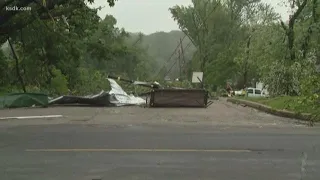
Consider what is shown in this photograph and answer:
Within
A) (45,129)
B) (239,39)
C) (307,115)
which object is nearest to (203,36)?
(239,39)

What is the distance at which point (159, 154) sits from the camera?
8.64 m

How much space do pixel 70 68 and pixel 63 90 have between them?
34.0 ft

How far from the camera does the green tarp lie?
23675mm

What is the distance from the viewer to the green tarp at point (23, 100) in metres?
23.7

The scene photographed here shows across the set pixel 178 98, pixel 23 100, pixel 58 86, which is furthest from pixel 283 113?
pixel 58 86

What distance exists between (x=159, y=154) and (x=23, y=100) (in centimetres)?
1654

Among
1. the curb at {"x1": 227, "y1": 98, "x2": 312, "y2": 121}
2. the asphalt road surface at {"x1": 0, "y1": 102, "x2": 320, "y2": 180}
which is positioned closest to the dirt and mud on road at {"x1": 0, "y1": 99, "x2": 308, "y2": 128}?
the curb at {"x1": 227, "y1": 98, "x2": 312, "y2": 121}

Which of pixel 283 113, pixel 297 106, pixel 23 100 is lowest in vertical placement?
pixel 283 113

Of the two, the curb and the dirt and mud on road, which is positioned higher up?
the curb

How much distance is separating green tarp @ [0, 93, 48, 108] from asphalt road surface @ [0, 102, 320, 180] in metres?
11.0

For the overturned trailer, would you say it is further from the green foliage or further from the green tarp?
the green foliage

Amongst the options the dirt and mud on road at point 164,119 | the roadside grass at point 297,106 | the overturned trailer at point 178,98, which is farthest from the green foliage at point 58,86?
the roadside grass at point 297,106

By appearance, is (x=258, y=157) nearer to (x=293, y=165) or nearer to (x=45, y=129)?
(x=293, y=165)

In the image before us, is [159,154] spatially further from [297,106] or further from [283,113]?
[283,113]
